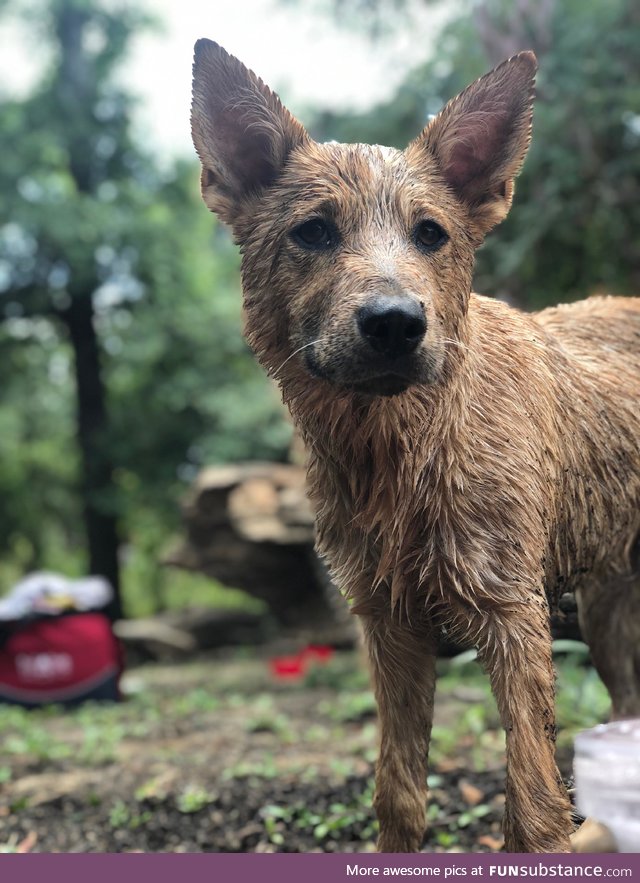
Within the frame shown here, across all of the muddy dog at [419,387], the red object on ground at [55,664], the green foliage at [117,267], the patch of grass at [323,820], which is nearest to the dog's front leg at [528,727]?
the muddy dog at [419,387]

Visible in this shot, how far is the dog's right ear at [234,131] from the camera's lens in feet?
8.54

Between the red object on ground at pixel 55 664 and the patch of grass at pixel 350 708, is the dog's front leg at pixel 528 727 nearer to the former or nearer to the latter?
the patch of grass at pixel 350 708

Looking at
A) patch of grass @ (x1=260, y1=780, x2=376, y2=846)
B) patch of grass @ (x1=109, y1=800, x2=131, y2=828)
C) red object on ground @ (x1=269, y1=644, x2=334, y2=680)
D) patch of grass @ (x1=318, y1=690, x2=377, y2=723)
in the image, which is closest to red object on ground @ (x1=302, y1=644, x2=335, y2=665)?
red object on ground @ (x1=269, y1=644, x2=334, y2=680)

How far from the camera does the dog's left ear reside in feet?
8.63

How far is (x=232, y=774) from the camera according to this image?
538 centimetres

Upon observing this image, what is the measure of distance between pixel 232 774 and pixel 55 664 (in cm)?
424

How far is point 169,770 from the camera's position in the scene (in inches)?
225

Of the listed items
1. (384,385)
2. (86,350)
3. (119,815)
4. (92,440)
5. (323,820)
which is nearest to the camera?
(384,385)

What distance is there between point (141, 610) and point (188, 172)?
9133mm

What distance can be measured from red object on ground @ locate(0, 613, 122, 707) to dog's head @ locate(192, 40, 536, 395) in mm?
7122

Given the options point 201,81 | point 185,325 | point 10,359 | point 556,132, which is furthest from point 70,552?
point 201,81

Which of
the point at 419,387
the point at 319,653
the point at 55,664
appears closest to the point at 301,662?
the point at 319,653

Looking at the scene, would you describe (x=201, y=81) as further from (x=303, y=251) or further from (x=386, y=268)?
(x=386, y=268)

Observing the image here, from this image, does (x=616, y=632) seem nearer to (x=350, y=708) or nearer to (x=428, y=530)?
(x=428, y=530)
